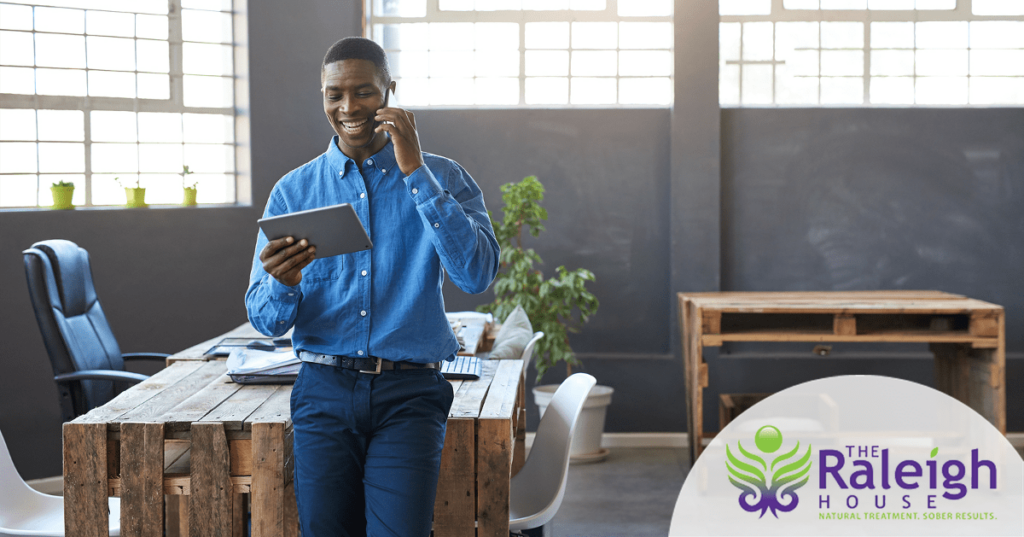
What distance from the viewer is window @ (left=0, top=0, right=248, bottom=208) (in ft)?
14.6

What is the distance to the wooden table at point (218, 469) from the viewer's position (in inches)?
73.9

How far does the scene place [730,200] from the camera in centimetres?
519

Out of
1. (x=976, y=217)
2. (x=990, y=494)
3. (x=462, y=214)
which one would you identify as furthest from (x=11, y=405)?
(x=976, y=217)

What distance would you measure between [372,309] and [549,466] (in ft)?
3.74

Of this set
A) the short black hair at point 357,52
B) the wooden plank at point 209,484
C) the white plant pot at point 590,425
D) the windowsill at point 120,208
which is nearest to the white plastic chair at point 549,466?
the wooden plank at point 209,484

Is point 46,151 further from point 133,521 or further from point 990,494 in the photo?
point 990,494

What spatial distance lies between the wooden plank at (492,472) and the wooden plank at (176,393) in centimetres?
78

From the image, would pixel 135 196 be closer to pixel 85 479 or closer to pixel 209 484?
pixel 85 479

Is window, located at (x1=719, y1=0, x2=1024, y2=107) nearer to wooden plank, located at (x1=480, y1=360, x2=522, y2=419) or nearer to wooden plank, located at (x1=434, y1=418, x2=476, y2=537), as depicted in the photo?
wooden plank, located at (x1=480, y1=360, x2=522, y2=419)

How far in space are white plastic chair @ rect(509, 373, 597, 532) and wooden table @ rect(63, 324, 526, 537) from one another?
1.24ft

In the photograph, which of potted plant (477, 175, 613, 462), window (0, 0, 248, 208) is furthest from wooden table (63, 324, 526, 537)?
window (0, 0, 248, 208)

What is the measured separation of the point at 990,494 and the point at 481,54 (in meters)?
3.89

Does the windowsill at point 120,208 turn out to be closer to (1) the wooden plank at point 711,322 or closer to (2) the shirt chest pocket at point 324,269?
(1) the wooden plank at point 711,322

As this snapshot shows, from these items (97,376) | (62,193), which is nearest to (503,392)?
(97,376)
